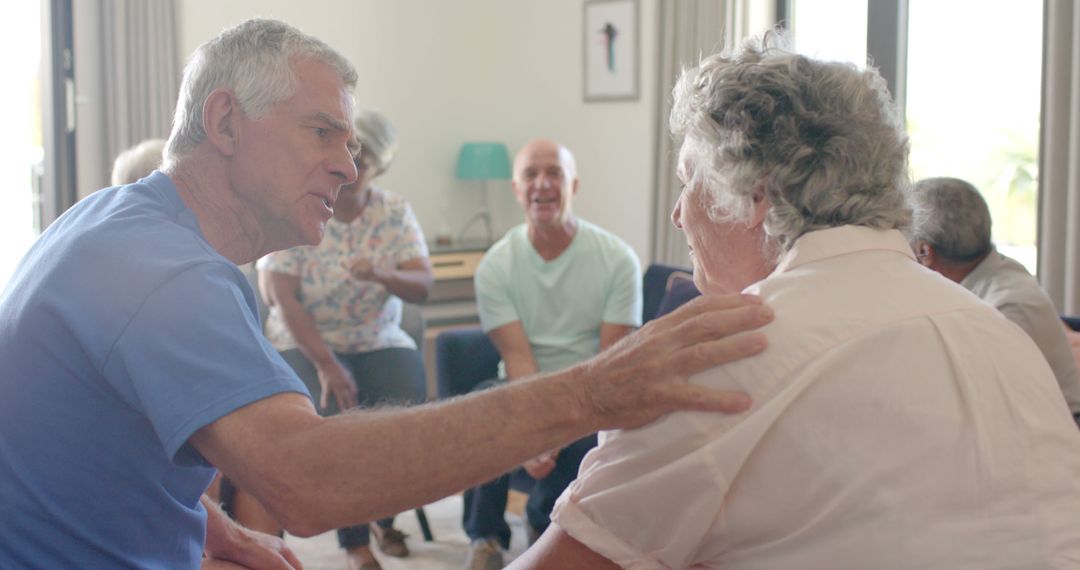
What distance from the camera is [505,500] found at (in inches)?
144

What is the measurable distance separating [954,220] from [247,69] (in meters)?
1.88

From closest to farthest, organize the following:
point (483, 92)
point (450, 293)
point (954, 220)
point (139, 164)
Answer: point (954, 220) → point (139, 164) → point (450, 293) → point (483, 92)

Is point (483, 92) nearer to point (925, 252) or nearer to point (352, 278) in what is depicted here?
point (352, 278)

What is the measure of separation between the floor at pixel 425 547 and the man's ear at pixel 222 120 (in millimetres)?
2237

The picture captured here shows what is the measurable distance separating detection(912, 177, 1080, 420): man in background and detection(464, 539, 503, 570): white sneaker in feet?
5.65

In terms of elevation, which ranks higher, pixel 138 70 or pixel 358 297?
pixel 138 70

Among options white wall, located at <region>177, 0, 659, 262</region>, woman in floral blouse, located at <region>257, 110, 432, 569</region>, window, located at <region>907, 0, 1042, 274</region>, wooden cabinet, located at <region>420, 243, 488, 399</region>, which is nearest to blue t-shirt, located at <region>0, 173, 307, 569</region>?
woman in floral blouse, located at <region>257, 110, 432, 569</region>

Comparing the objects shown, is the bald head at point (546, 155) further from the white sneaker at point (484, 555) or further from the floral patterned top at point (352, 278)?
the white sneaker at point (484, 555)

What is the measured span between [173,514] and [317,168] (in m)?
0.51

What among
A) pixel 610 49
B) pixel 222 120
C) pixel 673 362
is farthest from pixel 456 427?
pixel 610 49

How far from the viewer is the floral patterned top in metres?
3.76

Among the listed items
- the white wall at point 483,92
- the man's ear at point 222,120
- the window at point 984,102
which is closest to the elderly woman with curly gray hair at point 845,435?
the man's ear at point 222,120

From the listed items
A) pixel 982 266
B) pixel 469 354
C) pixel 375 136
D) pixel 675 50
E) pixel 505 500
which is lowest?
pixel 505 500

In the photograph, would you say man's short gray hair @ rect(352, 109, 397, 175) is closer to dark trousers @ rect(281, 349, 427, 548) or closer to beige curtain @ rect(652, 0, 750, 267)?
dark trousers @ rect(281, 349, 427, 548)
